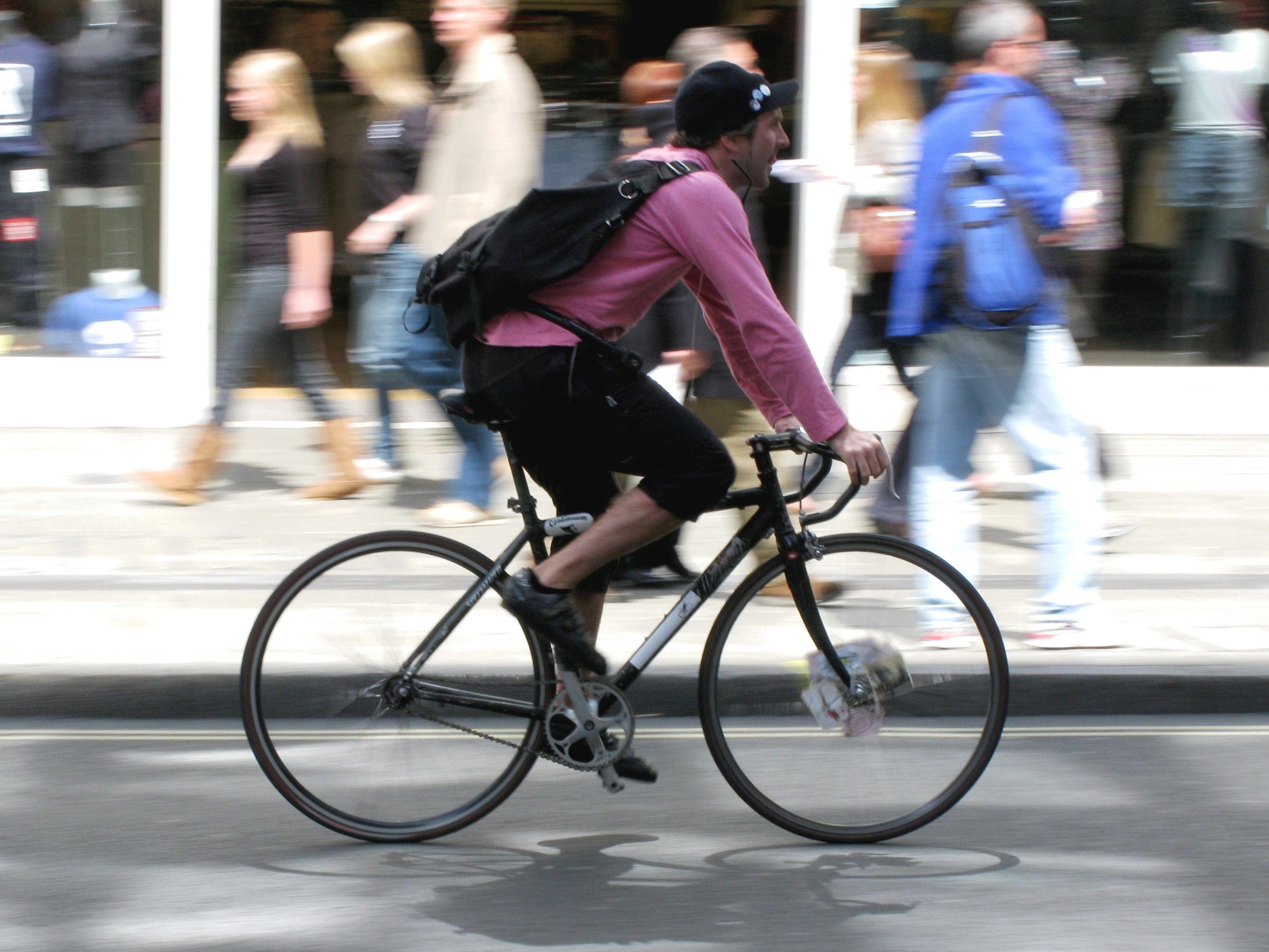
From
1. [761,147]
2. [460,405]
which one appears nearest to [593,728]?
[460,405]

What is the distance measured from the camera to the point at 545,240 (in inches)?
136

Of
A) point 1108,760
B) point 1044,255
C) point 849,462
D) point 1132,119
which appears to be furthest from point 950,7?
point 849,462

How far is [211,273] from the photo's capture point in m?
8.95

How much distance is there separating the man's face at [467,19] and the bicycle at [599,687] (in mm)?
3561

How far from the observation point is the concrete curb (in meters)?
4.79

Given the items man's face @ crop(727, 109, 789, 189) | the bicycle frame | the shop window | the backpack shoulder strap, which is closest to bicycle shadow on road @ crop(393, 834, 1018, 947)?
the bicycle frame

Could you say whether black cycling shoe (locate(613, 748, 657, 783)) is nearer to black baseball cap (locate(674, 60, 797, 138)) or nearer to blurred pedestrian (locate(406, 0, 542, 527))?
black baseball cap (locate(674, 60, 797, 138))

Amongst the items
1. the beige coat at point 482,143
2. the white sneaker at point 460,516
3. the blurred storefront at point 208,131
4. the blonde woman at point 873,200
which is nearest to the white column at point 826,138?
the blurred storefront at point 208,131

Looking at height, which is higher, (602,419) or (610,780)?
(602,419)

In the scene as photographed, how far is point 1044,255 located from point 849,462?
1.93 metres

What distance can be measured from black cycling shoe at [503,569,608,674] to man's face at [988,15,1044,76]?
8.22 feet

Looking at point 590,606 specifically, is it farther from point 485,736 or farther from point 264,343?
point 264,343

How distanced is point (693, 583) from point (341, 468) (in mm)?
3918

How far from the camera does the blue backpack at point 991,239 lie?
496 centimetres
